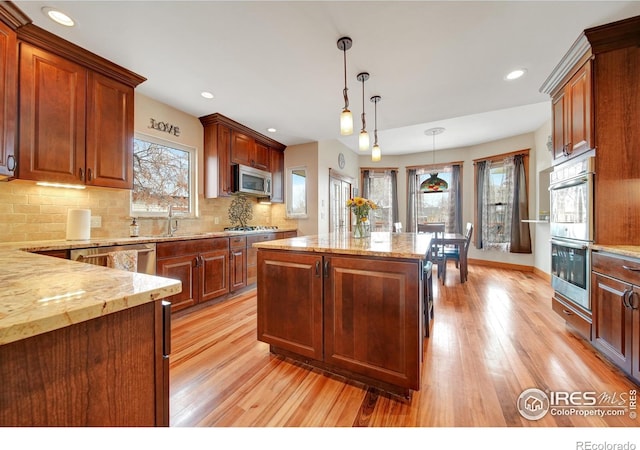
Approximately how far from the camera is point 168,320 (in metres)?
0.78

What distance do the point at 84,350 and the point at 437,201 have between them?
6.75 m

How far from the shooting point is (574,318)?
89.3 inches

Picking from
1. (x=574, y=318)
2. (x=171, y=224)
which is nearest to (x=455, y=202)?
(x=574, y=318)

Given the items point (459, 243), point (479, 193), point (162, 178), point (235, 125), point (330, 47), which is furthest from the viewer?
point (479, 193)

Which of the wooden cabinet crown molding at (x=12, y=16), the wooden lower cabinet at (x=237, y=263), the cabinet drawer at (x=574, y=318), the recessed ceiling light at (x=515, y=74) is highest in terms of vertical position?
the recessed ceiling light at (x=515, y=74)

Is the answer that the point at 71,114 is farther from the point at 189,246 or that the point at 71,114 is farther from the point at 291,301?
the point at 291,301

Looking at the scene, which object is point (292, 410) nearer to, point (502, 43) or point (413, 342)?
point (413, 342)

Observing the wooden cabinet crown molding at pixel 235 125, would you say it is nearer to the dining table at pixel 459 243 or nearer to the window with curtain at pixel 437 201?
the dining table at pixel 459 243

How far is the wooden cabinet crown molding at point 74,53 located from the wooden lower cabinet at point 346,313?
2200mm

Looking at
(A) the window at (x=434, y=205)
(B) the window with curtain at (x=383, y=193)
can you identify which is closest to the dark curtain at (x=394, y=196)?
(B) the window with curtain at (x=383, y=193)

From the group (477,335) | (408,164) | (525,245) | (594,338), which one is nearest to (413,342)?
(477,335)

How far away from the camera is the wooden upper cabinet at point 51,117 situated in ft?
6.45

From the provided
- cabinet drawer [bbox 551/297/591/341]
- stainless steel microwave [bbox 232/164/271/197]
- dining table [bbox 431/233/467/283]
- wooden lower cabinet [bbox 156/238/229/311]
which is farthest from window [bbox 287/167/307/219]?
cabinet drawer [bbox 551/297/591/341]

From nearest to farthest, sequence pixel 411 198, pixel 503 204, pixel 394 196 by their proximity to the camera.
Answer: pixel 503 204 → pixel 411 198 → pixel 394 196
